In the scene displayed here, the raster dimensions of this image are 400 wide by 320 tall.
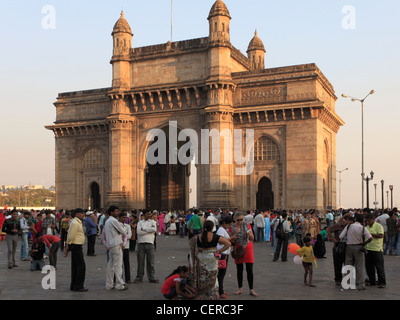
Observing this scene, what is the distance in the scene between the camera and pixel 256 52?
46750 millimetres

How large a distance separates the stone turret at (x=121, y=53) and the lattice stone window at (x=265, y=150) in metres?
11.4

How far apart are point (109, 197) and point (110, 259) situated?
1123 inches

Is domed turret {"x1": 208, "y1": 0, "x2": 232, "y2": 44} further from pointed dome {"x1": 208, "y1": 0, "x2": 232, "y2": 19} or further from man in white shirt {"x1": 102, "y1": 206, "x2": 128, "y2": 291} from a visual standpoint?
man in white shirt {"x1": 102, "y1": 206, "x2": 128, "y2": 291}

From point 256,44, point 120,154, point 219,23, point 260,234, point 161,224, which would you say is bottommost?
point 260,234

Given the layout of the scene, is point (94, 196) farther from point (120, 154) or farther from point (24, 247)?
point (24, 247)

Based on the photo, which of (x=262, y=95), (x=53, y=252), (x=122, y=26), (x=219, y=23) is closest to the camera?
(x=53, y=252)

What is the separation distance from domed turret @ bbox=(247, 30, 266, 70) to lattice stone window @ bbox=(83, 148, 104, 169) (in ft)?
51.3

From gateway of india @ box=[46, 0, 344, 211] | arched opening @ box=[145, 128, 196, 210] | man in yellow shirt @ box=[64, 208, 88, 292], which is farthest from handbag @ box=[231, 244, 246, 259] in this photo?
arched opening @ box=[145, 128, 196, 210]

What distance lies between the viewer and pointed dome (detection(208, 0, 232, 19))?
1462 inches

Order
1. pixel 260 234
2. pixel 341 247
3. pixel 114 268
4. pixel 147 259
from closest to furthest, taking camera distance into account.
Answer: pixel 114 268 < pixel 341 247 < pixel 147 259 < pixel 260 234

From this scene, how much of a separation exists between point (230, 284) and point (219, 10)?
91.6 feet

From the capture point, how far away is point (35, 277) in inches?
558

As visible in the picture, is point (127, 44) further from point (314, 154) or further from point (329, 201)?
point (329, 201)

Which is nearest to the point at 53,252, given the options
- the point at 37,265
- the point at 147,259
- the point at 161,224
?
the point at 37,265
